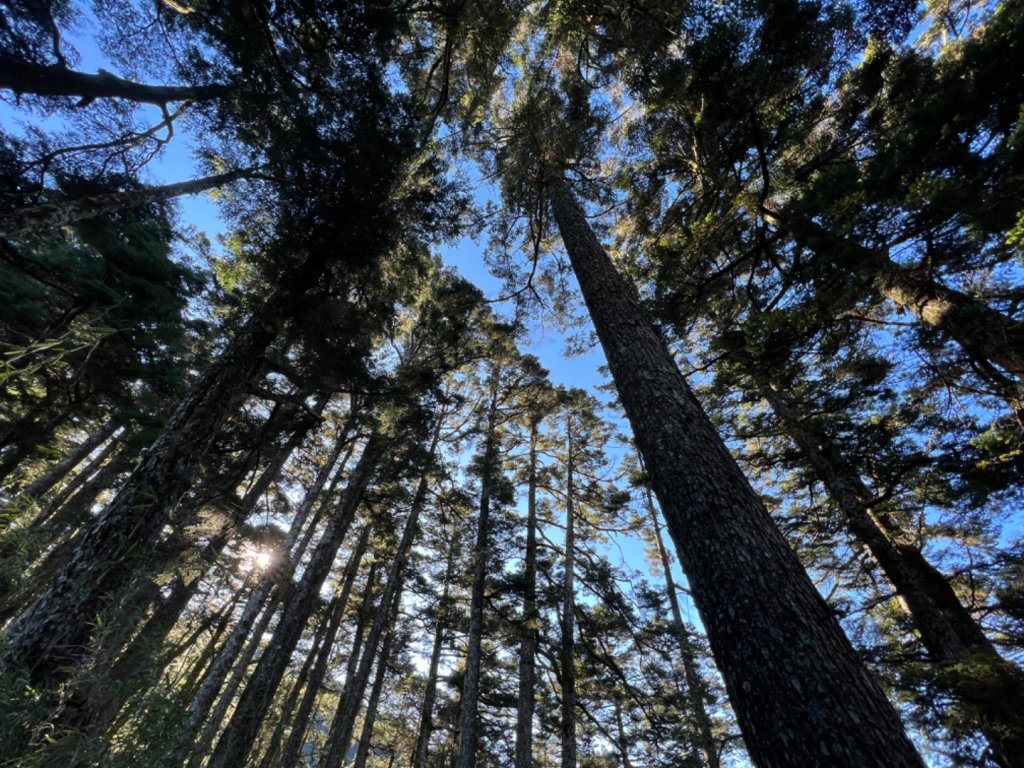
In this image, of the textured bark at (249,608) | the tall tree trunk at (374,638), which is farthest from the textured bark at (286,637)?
the tall tree trunk at (374,638)

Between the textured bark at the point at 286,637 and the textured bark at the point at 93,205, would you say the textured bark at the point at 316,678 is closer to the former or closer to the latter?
the textured bark at the point at 286,637

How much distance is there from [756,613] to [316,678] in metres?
12.7

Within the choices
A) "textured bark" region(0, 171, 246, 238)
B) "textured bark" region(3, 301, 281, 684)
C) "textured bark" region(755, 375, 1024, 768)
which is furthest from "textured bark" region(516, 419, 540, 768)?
"textured bark" region(0, 171, 246, 238)

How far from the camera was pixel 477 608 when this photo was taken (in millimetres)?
9172

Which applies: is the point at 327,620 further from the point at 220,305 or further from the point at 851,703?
the point at 851,703

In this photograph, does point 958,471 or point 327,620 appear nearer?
point 958,471

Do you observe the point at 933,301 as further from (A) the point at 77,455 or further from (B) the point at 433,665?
(A) the point at 77,455

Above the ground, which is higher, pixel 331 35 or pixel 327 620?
pixel 331 35

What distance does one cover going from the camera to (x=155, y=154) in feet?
21.8

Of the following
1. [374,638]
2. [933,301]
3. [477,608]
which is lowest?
[374,638]

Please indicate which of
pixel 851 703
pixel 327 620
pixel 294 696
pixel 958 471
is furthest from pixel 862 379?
pixel 294 696

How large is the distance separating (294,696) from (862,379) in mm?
17446

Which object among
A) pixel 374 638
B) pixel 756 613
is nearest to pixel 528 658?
pixel 374 638

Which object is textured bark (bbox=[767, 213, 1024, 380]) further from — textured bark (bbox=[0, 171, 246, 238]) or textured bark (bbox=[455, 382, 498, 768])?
textured bark (bbox=[455, 382, 498, 768])
